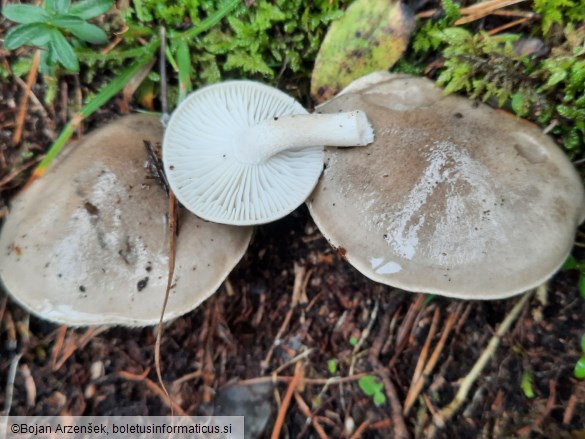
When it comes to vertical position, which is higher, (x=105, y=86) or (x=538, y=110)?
(x=538, y=110)

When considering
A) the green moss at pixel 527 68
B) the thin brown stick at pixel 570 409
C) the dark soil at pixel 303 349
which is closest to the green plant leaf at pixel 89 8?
the dark soil at pixel 303 349

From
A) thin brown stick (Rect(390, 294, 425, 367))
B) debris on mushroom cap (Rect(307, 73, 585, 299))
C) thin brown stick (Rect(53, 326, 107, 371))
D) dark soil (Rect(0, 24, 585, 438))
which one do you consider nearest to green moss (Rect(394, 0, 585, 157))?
debris on mushroom cap (Rect(307, 73, 585, 299))

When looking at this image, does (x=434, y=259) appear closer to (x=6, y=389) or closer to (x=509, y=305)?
(x=509, y=305)

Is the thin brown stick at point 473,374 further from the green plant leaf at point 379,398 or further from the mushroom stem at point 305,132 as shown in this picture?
the mushroom stem at point 305,132

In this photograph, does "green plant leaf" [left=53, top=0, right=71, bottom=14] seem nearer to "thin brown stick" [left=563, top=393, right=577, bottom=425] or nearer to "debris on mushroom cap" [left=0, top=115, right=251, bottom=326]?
"debris on mushroom cap" [left=0, top=115, right=251, bottom=326]

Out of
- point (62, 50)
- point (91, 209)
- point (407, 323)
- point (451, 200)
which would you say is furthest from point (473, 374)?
point (62, 50)

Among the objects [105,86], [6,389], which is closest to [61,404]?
[6,389]
